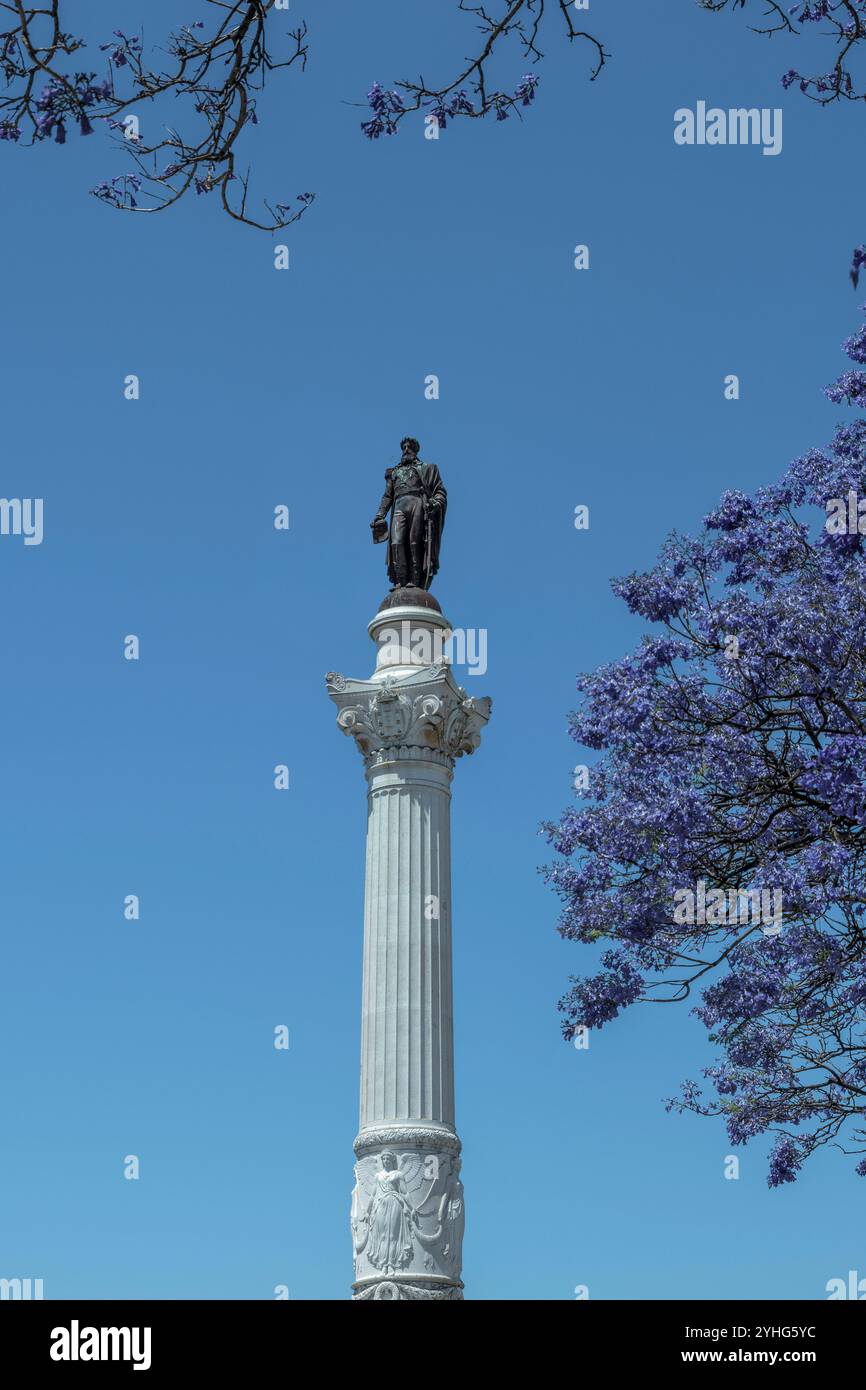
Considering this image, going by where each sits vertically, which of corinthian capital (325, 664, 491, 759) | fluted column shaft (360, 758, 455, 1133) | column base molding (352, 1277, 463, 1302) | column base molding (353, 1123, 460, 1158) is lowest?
column base molding (352, 1277, 463, 1302)

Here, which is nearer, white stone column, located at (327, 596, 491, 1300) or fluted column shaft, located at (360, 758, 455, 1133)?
white stone column, located at (327, 596, 491, 1300)

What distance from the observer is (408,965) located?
18125mm

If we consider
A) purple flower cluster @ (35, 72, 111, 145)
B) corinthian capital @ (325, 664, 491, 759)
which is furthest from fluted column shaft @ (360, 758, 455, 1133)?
purple flower cluster @ (35, 72, 111, 145)

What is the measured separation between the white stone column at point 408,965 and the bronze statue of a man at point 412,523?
57cm

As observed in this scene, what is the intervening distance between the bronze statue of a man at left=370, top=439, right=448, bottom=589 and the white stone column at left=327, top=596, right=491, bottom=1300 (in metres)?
0.57

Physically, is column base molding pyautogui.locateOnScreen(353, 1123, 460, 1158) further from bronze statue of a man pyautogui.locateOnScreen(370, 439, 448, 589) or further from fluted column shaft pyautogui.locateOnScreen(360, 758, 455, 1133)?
bronze statue of a man pyautogui.locateOnScreen(370, 439, 448, 589)

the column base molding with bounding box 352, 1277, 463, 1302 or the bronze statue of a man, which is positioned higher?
the bronze statue of a man

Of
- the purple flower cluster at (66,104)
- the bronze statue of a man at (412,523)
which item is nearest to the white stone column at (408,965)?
the bronze statue of a man at (412,523)

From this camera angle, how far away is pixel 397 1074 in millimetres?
17703

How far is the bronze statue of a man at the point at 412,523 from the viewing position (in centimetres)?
2070

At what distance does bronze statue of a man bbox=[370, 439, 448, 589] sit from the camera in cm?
2070

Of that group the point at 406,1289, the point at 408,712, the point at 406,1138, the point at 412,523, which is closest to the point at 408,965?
the point at 406,1138
